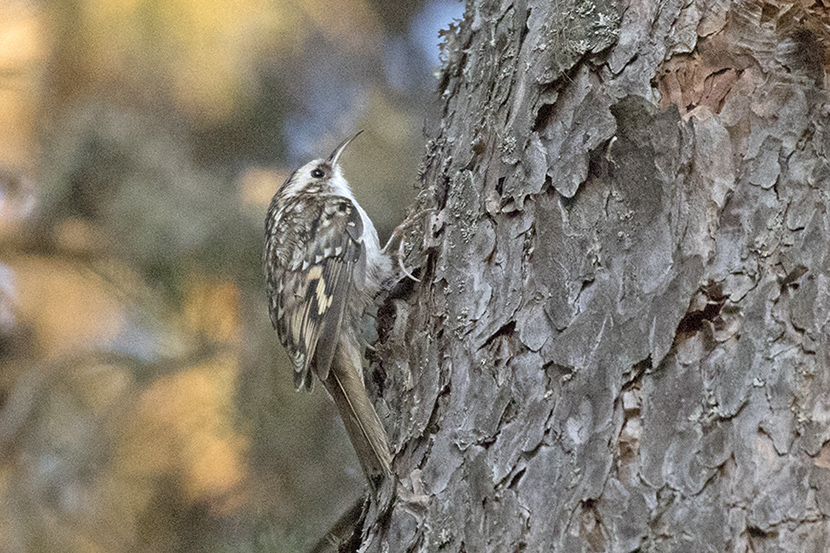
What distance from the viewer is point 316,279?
2.12m

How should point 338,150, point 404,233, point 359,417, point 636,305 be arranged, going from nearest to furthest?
point 636,305 < point 359,417 < point 404,233 < point 338,150

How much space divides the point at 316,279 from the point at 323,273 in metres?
0.03

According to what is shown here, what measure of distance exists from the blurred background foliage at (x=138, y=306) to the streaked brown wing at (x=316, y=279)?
0.20 metres

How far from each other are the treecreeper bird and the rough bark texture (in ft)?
1.40

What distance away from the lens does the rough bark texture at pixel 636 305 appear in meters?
0.99

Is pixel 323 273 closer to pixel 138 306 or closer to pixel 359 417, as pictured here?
pixel 138 306

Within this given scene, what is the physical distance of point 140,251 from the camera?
1979 mm

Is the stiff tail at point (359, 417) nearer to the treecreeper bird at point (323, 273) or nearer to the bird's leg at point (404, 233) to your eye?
the treecreeper bird at point (323, 273)

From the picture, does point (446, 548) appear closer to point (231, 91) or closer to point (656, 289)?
point (656, 289)

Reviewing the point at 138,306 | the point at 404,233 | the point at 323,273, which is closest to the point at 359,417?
the point at 404,233

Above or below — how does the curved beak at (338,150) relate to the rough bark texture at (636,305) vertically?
above

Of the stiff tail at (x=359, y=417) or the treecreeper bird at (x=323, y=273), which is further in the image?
the treecreeper bird at (x=323, y=273)

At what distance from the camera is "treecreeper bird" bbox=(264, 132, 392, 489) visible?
1842 mm

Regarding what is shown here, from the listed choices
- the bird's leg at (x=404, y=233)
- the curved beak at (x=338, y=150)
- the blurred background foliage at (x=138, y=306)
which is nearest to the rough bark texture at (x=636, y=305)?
the bird's leg at (x=404, y=233)
